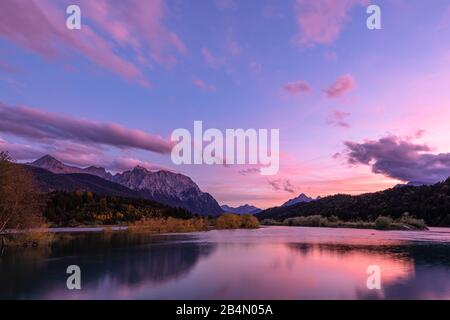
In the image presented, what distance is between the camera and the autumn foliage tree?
55.6 metres

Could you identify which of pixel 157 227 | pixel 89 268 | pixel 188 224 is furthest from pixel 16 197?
pixel 188 224

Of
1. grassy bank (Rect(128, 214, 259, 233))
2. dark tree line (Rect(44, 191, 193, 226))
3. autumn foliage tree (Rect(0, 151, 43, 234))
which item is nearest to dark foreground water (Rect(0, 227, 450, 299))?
autumn foliage tree (Rect(0, 151, 43, 234))

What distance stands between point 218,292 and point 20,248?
44226 mm

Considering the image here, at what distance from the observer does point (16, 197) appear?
186 ft

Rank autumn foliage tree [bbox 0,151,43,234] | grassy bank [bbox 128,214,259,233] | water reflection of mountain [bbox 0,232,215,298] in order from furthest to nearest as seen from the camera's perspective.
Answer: grassy bank [bbox 128,214,259,233] < autumn foliage tree [bbox 0,151,43,234] < water reflection of mountain [bbox 0,232,215,298]

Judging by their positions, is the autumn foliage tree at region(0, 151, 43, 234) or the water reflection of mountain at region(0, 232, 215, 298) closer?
the water reflection of mountain at region(0, 232, 215, 298)

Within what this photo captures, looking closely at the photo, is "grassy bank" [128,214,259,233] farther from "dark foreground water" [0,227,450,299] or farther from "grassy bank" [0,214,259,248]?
"dark foreground water" [0,227,450,299]

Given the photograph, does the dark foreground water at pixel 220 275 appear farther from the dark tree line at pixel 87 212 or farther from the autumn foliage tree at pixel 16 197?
the dark tree line at pixel 87 212

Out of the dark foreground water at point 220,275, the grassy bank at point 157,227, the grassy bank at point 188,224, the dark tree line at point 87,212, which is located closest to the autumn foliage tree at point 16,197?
the grassy bank at point 157,227
